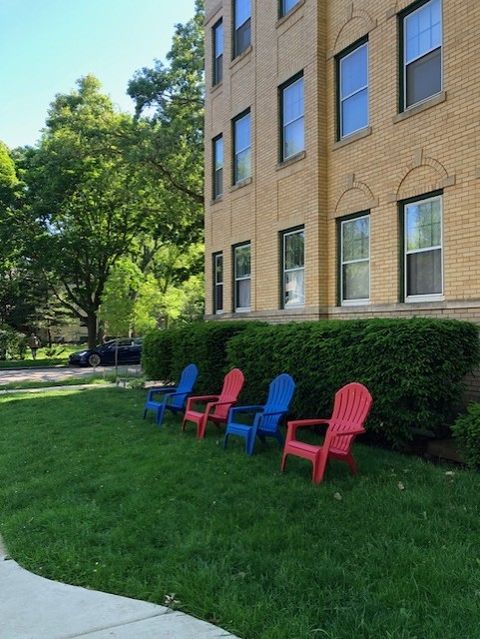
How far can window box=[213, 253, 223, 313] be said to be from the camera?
625 inches

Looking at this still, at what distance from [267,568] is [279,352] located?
514 centimetres

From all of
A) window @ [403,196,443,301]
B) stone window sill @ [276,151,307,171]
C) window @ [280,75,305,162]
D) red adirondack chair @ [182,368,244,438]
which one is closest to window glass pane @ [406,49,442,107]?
window @ [403,196,443,301]

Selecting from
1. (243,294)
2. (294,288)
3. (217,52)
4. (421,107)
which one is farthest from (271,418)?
(217,52)

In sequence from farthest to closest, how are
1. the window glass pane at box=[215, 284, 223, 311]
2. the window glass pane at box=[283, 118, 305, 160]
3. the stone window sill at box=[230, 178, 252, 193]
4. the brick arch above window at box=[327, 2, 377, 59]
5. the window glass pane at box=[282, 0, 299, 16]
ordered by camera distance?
the window glass pane at box=[215, 284, 223, 311]
the stone window sill at box=[230, 178, 252, 193]
the window glass pane at box=[282, 0, 299, 16]
the window glass pane at box=[283, 118, 305, 160]
the brick arch above window at box=[327, 2, 377, 59]

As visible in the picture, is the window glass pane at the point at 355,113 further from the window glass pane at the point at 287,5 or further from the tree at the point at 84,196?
the tree at the point at 84,196

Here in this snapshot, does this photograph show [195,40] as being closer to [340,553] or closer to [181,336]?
[181,336]

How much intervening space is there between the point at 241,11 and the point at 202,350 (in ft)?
29.8

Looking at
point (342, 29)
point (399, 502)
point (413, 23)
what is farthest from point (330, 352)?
point (342, 29)

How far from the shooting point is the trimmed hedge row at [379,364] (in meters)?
6.71

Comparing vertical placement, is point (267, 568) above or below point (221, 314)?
below

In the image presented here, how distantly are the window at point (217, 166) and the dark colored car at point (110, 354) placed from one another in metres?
16.8

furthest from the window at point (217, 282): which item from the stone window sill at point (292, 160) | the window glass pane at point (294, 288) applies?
the stone window sill at point (292, 160)

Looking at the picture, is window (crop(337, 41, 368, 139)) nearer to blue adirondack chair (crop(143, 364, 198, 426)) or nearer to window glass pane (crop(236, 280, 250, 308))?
window glass pane (crop(236, 280, 250, 308))

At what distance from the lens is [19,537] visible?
4.95 meters
